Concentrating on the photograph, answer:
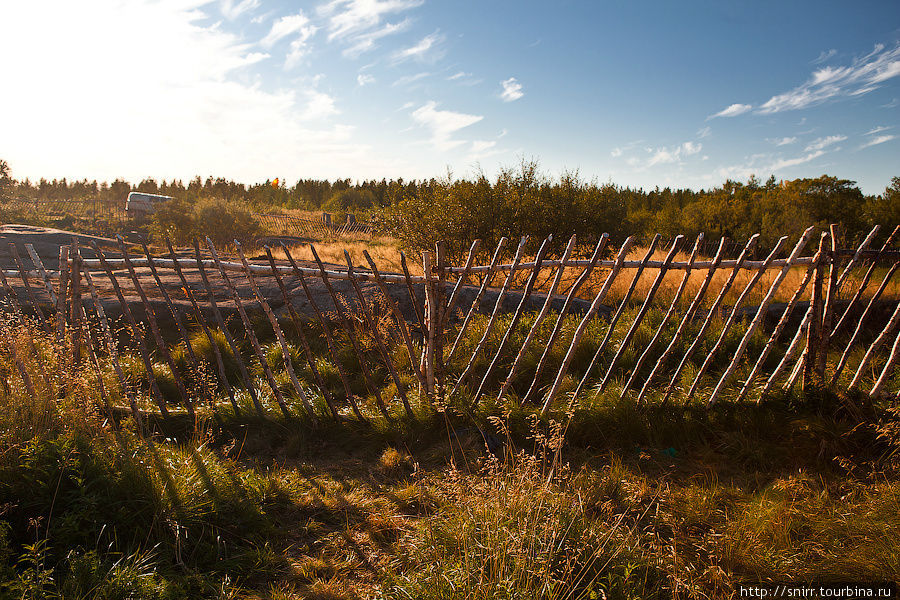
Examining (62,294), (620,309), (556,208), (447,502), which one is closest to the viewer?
(447,502)

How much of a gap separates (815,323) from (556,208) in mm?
5978

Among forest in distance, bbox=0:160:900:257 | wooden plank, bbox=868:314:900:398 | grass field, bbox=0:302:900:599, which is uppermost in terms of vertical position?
forest in distance, bbox=0:160:900:257

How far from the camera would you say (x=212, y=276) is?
8.19 metres

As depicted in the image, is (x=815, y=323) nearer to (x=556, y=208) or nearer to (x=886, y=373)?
(x=886, y=373)

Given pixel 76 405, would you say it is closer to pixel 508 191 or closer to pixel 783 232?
pixel 508 191

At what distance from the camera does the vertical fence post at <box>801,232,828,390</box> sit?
359 centimetres

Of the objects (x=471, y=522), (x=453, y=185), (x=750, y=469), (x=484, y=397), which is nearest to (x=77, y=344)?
(x=484, y=397)

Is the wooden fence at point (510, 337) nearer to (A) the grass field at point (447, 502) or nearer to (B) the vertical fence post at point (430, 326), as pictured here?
(B) the vertical fence post at point (430, 326)

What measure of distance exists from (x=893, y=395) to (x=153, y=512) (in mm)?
5143

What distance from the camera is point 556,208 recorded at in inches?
367

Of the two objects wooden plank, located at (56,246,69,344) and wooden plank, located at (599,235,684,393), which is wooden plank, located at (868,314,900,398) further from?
wooden plank, located at (56,246,69,344)

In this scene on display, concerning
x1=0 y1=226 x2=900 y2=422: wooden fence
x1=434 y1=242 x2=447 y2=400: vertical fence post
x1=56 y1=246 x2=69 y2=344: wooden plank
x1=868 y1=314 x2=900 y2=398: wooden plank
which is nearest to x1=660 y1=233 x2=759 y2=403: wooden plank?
x1=0 y1=226 x2=900 y2=422: wooden fence

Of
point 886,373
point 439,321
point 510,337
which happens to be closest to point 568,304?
point 510,337

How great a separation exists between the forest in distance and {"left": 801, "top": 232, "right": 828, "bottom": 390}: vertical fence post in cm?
37
